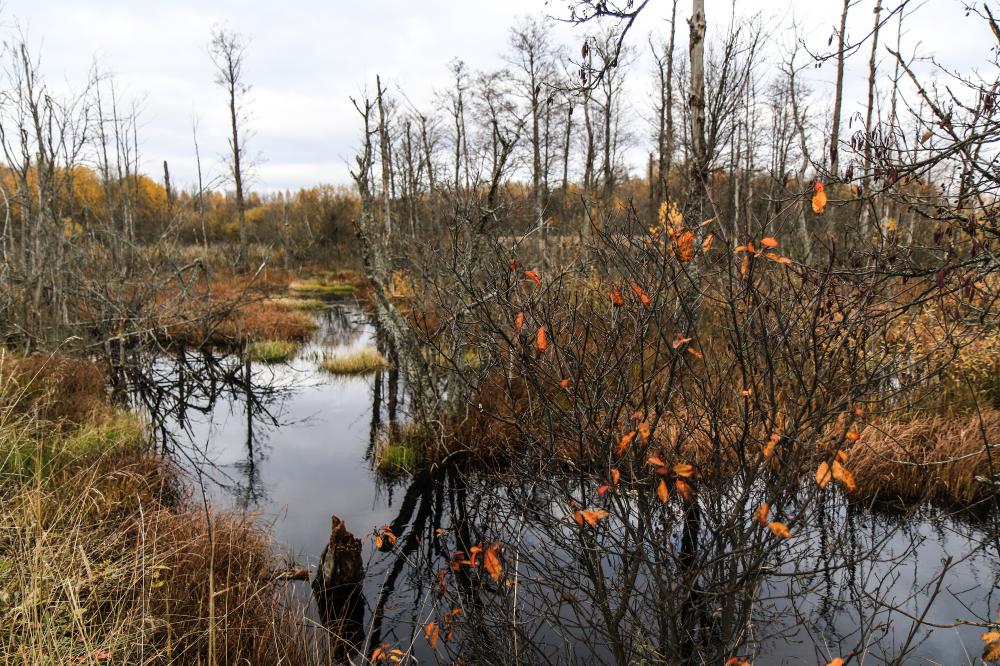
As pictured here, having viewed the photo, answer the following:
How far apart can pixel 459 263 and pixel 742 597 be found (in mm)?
4064

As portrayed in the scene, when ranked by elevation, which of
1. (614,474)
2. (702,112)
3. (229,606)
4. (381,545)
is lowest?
(381,545)

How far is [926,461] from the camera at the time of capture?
488 cm

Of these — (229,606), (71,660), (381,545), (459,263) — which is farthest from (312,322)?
(71,660)

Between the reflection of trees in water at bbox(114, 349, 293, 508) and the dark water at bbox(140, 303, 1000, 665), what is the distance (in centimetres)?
3

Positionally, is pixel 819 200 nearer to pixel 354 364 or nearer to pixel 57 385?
pixel 57 385

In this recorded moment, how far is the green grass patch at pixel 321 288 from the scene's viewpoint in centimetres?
2008

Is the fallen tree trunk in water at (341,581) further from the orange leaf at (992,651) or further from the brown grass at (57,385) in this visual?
the orange leaf at (992,651)

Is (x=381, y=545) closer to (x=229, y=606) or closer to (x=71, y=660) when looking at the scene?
(x=229, y=606)

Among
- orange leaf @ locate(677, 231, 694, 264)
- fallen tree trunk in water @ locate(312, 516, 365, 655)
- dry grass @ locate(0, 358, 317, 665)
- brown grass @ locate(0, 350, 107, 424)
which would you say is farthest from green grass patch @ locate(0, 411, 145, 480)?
orange leaf @ locate(677, 231, 694, 264)

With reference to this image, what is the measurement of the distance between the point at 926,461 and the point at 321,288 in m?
19.1

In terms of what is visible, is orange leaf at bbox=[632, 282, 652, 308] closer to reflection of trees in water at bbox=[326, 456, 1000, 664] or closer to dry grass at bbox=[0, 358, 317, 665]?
reflection of trees in water at bbox=[326, 456, 1000, 664]

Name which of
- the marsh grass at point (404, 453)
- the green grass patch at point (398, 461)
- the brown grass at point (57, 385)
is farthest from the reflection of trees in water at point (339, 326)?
the green grass patch at point (398, 461)

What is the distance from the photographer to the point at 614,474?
2494 millimetres

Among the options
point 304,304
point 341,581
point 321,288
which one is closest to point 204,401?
point 341,581
